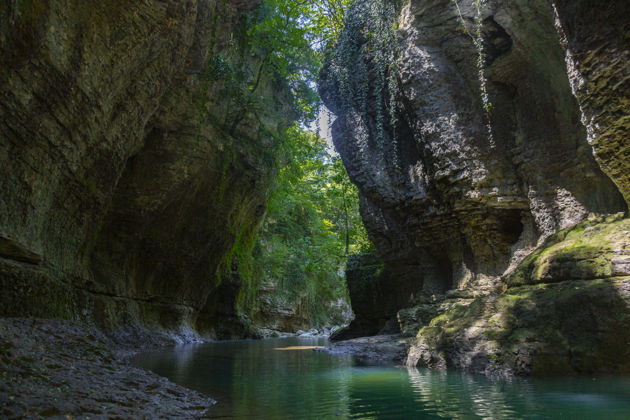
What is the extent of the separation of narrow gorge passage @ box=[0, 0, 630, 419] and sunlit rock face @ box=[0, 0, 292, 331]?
53 mm

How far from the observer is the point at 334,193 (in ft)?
63.4

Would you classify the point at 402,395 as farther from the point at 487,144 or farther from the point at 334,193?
the point at 334,193

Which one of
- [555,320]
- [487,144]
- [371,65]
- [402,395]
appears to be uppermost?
[371,65]

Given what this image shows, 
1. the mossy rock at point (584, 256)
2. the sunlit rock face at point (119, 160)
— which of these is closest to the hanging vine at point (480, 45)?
the mossy rock at point (584, 256)

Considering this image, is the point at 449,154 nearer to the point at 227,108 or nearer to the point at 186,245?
the point at 227,108

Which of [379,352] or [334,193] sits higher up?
[334,193]

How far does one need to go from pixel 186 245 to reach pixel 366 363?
345 inches

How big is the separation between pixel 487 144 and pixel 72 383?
9.68 metres

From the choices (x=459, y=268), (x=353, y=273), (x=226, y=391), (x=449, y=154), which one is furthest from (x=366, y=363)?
(x=353, y=273)

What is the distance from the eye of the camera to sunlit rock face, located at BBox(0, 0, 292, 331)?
6.34m

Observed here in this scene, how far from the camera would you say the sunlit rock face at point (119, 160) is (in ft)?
20.8

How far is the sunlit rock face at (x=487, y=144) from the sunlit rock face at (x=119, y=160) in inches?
183

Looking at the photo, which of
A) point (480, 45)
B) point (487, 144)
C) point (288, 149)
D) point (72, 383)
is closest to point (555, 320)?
point (72, 383)

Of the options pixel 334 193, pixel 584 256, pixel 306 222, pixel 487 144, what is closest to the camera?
pixel 584 256
